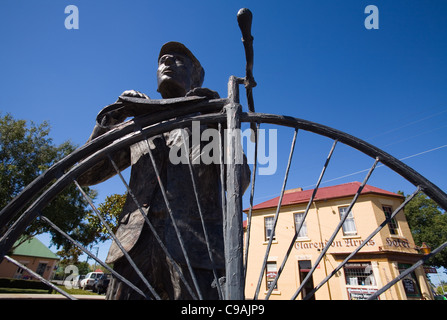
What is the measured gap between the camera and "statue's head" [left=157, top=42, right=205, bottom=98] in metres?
2.44

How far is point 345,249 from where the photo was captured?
13.1 meters

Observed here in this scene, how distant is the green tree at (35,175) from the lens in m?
12.4

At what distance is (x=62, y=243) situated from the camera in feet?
46.4

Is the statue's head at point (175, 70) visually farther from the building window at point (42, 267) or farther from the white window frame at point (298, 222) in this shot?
the building window at point (42, 267)

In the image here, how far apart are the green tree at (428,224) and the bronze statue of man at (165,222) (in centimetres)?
2795

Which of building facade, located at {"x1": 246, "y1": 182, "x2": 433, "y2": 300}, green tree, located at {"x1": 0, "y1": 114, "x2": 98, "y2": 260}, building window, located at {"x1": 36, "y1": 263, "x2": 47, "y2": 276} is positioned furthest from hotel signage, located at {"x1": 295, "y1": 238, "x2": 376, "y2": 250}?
building window, located at {"x1": 36, "y1": 263, "x2": 47, "y2": 276}

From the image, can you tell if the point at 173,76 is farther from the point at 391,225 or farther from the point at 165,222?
the point at 391,225

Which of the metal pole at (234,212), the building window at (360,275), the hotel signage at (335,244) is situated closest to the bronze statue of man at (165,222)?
the metal pole at (234,212)

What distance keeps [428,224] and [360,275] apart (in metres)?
17.7

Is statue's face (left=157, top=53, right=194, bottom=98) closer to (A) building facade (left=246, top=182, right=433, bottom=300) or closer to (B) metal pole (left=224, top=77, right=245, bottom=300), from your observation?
(B) metal pole (left=224, top=77, right=245, bottom=300)

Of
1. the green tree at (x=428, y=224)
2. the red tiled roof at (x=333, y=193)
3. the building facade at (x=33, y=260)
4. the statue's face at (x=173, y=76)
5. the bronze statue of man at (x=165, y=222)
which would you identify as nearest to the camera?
the bronze statue of man at (x=165, y=222)

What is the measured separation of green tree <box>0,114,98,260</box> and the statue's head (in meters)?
12.3
